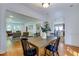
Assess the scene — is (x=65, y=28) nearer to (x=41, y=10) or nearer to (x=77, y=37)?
(x=77, y=37)

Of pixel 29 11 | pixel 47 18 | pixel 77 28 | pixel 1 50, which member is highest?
pixel 29 11

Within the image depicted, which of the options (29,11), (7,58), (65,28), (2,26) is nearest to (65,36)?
(65,28)

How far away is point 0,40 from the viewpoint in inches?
150

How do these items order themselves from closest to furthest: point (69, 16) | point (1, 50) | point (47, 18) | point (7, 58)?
point (7, 58) → point (1, 50) → point (47, 18) → point (69, 16)

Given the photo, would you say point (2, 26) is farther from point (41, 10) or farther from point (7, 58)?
point (7, 58)

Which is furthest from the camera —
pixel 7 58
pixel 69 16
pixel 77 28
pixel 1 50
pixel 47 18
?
pixel 69 16

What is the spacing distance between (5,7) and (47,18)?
183cm

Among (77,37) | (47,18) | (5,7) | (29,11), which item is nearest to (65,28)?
(77,37)

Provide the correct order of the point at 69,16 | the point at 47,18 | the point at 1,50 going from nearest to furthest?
1. the point at 1,50
2. the point at 47,18
3. the point at 69,16

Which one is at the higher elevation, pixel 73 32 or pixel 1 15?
pixel 1 15

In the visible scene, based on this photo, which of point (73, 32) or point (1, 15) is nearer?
point (1, 15)

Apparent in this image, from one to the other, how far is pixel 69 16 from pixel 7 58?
5.27 metres

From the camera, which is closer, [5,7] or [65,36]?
[5,7]

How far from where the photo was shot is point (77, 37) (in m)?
5.33
